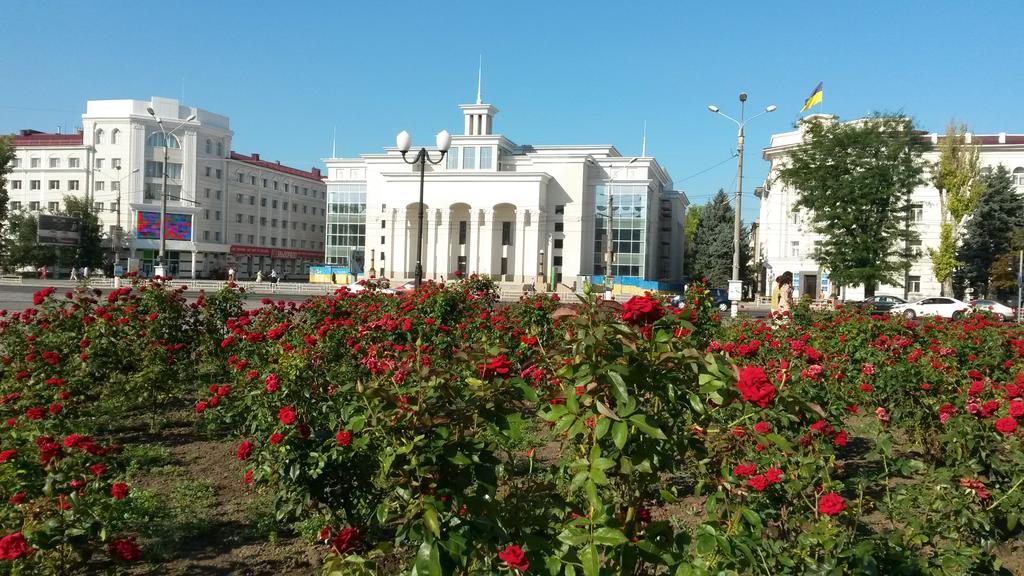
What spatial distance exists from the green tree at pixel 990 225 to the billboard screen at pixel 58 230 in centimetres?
6436

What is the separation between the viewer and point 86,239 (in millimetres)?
55844

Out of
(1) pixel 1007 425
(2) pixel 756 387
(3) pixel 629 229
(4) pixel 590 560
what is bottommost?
(4) pixel 590 560

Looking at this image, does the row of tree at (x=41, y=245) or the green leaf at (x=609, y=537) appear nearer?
the green leaf at (x=609, y=537)

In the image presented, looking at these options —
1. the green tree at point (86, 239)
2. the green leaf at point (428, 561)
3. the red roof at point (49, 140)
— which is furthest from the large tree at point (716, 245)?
the red roof at point (49, 140)

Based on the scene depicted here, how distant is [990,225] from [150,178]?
69444 millimetres

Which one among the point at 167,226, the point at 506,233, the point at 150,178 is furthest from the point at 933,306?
the point at 150,178

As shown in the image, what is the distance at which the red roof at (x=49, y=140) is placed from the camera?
223 ft

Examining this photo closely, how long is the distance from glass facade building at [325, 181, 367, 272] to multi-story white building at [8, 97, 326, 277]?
1237 centimetres

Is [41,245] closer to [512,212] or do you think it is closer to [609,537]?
[512,212]

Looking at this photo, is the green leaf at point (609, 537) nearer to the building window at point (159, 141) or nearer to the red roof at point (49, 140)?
the building window at point (159, 141)

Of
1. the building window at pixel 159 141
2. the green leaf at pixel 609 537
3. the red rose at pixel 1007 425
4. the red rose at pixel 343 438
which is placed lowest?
the green leaf at pixel 609 537

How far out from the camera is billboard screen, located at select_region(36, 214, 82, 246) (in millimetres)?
52781

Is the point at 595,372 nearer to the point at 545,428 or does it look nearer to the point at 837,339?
the point at 545,428

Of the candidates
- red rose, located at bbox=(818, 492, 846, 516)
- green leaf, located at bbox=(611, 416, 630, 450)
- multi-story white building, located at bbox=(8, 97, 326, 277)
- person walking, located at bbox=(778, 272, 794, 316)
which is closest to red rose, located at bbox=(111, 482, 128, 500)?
green leaf, located at bbox=(611, 416, 630, 450)
